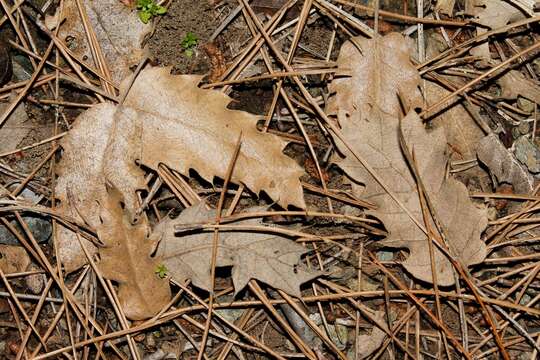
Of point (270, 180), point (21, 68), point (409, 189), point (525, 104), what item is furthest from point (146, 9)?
point (525, 104)

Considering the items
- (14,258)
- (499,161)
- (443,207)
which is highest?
(499,161)

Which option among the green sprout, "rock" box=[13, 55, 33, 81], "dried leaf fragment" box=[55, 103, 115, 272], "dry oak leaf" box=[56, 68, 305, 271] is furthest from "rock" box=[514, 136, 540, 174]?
"rock" box=[13, 55, 33, 81]

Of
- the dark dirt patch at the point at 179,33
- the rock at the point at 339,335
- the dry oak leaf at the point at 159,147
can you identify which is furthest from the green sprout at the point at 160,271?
the dark dirt patch at the point at 179,33

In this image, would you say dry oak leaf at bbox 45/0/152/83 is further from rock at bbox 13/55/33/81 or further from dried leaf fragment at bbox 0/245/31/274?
dried leaf fragment at bbox 0/245/31/274

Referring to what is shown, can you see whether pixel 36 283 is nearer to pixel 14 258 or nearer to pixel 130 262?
pixel 14 258

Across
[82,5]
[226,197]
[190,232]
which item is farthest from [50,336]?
[82,5]

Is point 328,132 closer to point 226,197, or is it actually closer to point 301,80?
point 301,80

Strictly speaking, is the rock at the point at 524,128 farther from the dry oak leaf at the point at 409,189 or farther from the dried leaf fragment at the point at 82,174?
the dried leaf fragment at the point at 82,174
